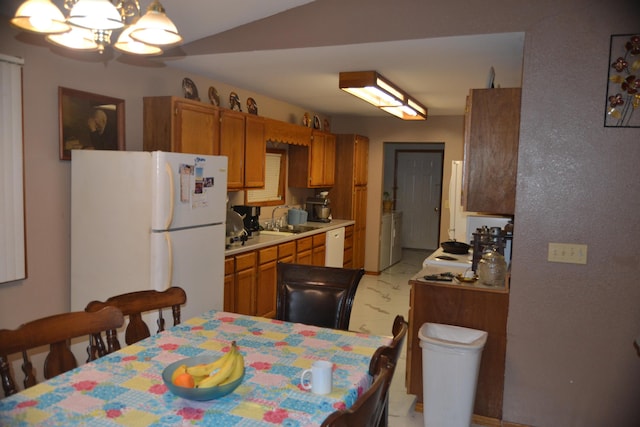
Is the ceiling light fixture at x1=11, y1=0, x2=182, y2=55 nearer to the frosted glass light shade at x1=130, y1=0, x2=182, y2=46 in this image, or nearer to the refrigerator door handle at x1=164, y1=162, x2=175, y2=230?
the frosted glass light shade at x1=130, y1=0, x2=182, y2=46

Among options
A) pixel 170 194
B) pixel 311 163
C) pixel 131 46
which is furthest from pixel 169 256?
pixel 311 163

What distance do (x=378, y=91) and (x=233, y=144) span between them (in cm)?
137

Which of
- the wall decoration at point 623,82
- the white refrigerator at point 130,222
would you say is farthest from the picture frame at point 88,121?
the wall decoration at point 623,82

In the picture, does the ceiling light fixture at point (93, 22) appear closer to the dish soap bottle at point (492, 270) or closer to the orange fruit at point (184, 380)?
the orange fruit at point (184, 380)

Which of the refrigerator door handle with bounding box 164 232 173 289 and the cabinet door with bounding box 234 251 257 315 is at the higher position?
the refrigerator door handle with bounding box 164 232 173 289

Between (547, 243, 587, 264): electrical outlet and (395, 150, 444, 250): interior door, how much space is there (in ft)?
21.9

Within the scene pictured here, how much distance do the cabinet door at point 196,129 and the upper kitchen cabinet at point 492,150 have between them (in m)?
2.09

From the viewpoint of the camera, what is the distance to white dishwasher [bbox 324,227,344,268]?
6035mm

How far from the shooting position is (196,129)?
3.92 meters

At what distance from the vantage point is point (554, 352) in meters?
2.87

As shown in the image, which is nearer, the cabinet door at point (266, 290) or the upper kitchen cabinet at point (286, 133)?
the cabinet door at point (266, 290)

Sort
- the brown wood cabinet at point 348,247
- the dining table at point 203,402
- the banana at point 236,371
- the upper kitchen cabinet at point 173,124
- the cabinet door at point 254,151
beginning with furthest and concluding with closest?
the brown wood cabinet at point 348,247 → the cabinet door at point 254,151 → the upper kitchen cabinet at point 173,124 → the banana at point 236,371 → the dining table at point 203,402

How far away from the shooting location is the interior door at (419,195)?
9.48 m

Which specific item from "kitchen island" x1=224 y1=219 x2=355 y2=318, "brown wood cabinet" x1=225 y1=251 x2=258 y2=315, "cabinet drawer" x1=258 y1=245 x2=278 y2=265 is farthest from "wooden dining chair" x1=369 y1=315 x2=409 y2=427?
"cabinet drawer" x1=258 y1=245 x2=278 y2=265
